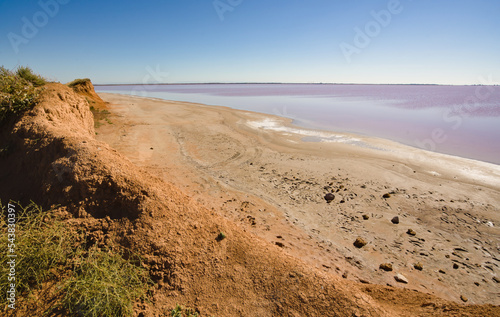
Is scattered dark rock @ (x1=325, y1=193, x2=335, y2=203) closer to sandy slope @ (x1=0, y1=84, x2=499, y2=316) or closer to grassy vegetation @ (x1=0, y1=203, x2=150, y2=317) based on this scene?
sandy slope @ (x1=0, y1=84, x2=499, y2=316)

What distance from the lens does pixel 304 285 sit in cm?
314

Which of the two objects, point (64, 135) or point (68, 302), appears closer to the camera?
point (68, 302)

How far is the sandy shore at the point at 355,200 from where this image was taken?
4.65 meters

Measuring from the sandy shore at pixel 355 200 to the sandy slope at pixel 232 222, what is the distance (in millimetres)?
48

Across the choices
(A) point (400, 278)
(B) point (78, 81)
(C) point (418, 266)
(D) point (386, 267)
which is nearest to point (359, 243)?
(D) point (386, 267)

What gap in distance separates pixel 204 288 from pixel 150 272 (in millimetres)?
755

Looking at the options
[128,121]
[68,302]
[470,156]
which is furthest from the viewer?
[128,121]

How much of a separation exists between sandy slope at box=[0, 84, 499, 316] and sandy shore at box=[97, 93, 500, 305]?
0.05 metres

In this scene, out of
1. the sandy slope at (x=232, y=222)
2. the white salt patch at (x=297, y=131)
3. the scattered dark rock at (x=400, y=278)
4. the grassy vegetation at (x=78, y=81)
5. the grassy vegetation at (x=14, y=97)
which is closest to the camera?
the sandy slope at (x=232, y=222)

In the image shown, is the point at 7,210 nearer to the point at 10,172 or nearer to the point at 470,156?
the point at 10,172

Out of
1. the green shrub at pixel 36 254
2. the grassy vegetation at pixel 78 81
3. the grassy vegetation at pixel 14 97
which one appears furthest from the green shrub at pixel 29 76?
the grassy vegetation at pixel 78 81

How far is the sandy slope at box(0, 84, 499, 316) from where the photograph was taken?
10.00 feet

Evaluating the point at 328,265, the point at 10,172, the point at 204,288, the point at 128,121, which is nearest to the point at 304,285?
the point at 204,288

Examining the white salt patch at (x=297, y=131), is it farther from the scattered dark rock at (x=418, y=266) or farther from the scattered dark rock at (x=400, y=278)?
the scattered dark rock at (x=400, y=278)
